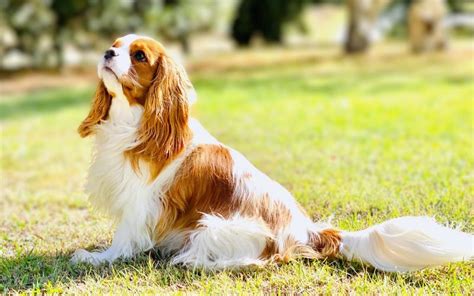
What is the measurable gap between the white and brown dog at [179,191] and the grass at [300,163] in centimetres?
11

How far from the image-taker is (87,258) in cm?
427

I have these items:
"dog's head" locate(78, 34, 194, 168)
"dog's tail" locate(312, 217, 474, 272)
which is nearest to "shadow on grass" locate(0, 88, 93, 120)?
"dog's head" locate(78, 34, 194, 168)

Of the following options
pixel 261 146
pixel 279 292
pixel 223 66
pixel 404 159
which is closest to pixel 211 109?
pixel 261 146

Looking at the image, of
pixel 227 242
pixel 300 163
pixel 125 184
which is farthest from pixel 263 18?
pixel 227 242

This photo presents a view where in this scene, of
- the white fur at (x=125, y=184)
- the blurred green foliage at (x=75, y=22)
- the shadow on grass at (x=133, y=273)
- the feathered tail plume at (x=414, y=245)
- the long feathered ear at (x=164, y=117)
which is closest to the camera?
the feathered tail plume at (x=414, y=245)

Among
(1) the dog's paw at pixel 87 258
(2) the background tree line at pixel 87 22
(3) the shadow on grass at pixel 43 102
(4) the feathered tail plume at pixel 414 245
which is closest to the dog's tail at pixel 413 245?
(4) the feathered tail plume at pixel 414 245

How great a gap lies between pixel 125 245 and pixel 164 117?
784 mm

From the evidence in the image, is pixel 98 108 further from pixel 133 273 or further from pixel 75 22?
pixel 75 22

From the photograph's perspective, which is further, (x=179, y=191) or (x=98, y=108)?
(x=98, y=108)

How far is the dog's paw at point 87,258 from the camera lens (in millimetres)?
4246

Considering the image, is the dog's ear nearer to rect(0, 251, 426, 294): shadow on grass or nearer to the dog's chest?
the dog's chest

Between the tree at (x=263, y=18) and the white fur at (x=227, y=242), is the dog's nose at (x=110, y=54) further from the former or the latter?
the tree at (x=263, y=18)

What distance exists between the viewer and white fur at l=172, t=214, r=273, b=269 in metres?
4.01

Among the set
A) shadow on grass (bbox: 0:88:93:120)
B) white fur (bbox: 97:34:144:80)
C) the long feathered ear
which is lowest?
shadow on grass (bbox: 0:88:93:120)
